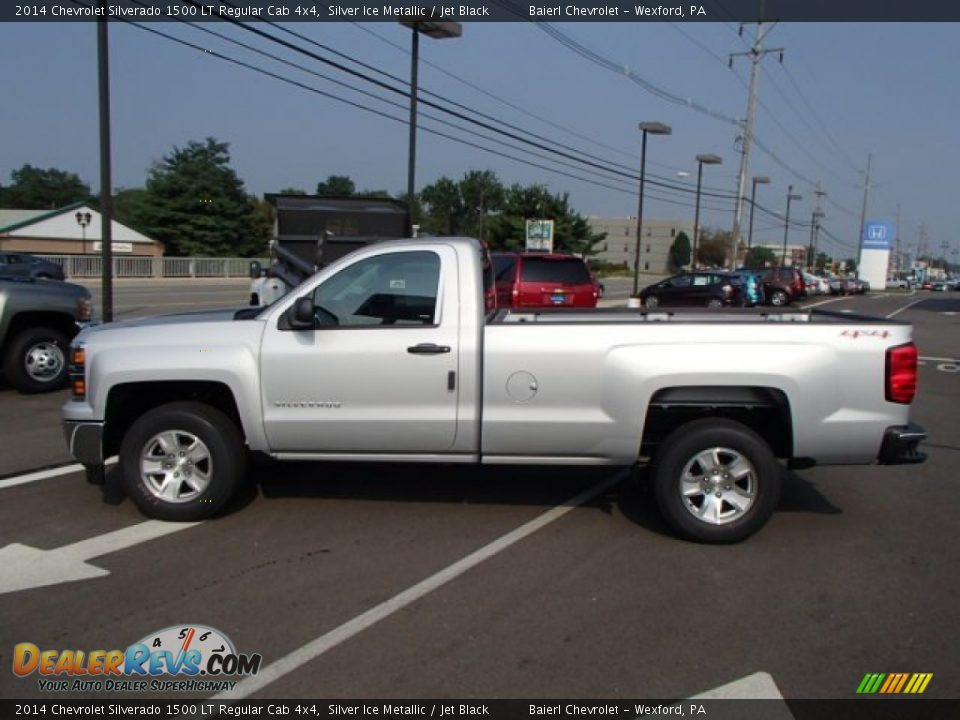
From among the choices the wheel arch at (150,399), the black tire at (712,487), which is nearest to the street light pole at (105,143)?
the wheel arch at (150,399)

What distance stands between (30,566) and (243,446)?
1.37 metres

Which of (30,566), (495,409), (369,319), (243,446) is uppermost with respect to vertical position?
(369,319)

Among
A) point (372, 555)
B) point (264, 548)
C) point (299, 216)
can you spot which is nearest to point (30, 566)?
point (264, 548)

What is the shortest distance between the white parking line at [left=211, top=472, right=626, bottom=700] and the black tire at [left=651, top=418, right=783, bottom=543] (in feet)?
2.90

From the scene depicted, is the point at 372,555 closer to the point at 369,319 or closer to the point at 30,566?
the point at 369,319

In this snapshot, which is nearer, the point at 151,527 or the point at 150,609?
the point at 150,609

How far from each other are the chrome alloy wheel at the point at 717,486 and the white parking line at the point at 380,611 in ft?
3.18

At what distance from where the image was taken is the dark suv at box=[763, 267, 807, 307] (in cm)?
3681

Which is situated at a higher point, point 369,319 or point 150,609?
point 369,319

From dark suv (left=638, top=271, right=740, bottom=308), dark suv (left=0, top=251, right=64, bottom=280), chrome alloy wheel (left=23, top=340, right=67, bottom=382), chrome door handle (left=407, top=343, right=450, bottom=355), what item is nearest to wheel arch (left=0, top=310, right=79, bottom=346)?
chrome alloy wheel (left=23, top=340, right=67, bottom=382)

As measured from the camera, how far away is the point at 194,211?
68.6 m

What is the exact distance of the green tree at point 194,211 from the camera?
224 feet

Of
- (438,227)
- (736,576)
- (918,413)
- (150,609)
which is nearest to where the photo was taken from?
(150,609)

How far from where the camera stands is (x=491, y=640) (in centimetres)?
370
